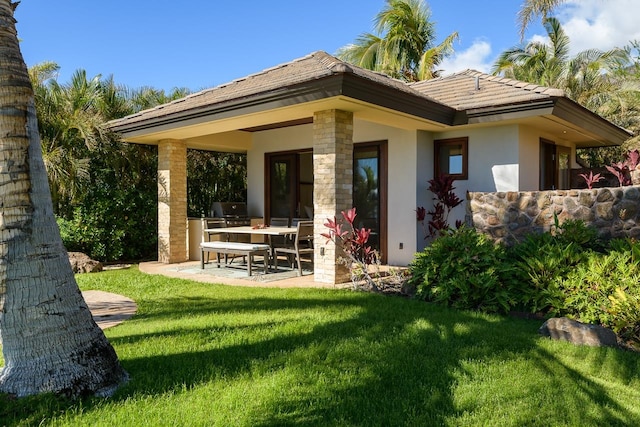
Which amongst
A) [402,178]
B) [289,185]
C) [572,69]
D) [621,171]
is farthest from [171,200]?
[572,69]

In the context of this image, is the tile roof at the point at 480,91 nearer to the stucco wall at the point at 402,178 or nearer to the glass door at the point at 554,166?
the stucco wall at the point at 402,178

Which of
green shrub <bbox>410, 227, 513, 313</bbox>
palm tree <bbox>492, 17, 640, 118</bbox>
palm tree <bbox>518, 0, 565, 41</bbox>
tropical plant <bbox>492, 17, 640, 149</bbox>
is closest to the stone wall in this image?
green shrub <bbox>410, 227, 513, 313</bbox>

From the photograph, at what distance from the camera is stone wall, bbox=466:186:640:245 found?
22.0 feet

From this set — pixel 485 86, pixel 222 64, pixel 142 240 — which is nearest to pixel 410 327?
pixel 485 86

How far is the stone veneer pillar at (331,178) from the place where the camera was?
7902mm

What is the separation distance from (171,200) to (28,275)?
27.9 ft

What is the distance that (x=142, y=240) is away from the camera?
12.2m

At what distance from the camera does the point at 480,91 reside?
9.87 metres

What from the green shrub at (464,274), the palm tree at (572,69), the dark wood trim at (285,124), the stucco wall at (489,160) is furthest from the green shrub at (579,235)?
the palm tree at (572,69)

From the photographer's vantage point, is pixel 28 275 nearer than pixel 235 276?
Yes

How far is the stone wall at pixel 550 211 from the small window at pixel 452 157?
2.01 meters

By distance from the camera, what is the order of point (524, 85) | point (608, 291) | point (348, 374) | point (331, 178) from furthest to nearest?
1. point (524, 85)
2. point (331, 178)
3. point (608, 291)
4. point (348, 374)

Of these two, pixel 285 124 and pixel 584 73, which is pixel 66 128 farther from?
pixel 584 73

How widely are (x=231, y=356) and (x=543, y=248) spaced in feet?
15.1
